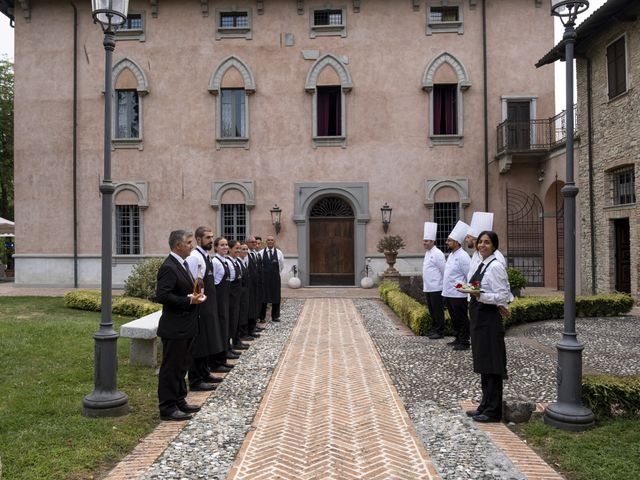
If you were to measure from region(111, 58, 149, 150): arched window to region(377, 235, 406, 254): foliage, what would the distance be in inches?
377

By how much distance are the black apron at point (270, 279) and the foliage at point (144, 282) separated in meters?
3.18

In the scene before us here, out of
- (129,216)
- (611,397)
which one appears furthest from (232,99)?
(611,397)

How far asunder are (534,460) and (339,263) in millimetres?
15349

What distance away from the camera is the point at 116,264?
19.4 m

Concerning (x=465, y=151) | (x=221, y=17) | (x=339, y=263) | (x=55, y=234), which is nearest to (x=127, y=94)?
(x=221, y=17)

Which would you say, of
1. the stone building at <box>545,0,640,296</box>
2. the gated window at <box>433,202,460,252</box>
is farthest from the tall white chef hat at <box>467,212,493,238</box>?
the gated window at <box>433,202,460,252</box>

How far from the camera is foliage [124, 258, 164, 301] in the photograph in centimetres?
1315

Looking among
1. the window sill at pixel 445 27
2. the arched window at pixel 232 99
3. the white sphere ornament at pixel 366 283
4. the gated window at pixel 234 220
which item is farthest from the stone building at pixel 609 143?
the gated window at pixel 234 220

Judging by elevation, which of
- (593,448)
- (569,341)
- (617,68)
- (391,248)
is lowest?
(593,448)

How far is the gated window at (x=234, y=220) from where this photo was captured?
63.1 feet

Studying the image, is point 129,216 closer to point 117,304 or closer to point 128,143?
point 128,143

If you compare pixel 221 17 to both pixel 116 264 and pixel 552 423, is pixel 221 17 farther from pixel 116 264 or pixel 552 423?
pixel 552 423

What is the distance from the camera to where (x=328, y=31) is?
19.0 m

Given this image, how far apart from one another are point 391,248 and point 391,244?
138 mm
